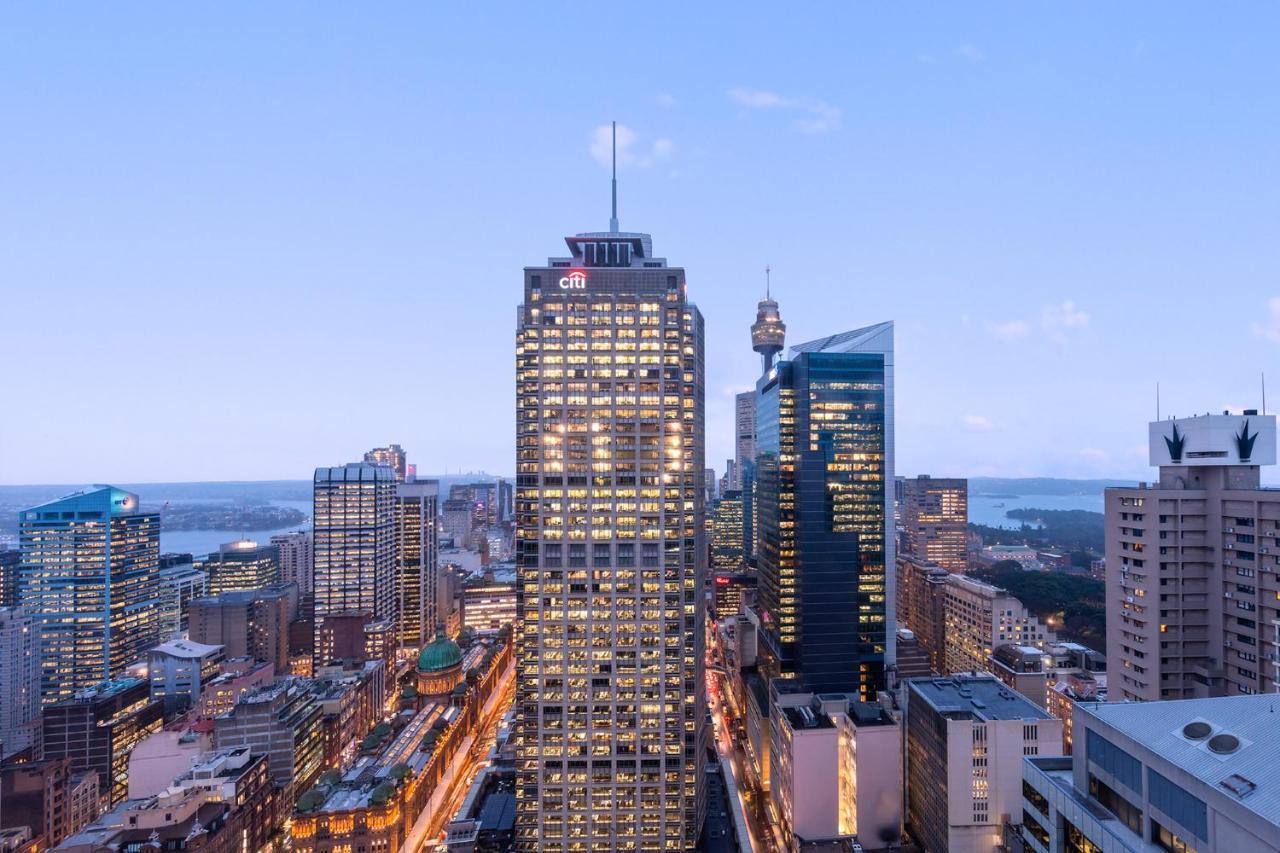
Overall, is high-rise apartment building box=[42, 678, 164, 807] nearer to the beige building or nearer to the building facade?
the building facade

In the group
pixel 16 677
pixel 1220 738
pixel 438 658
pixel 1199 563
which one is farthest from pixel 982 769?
pixel 16 677

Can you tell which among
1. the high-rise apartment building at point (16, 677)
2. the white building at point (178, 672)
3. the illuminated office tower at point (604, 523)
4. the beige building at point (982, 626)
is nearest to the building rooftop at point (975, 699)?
the illuminated office tower at point (604, 523)

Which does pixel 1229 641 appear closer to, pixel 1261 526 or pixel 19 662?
pixel 1261 526

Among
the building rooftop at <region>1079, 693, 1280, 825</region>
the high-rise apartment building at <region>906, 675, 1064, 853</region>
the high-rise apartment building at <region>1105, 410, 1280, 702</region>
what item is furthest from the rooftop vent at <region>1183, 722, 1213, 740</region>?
the high-rise apartment building at <region>1105, 410, 1280, 702</region>

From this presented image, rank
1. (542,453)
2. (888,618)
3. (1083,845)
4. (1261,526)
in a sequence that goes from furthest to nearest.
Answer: (888,618) → (542,453) → (1261,526) → (1083,845)

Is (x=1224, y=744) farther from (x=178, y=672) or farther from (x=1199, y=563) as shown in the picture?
(x=178, y=672)

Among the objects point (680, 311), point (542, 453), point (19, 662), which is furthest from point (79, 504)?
point (680, 311)
